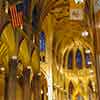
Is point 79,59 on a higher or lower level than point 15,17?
lower

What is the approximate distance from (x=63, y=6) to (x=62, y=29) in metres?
5.75

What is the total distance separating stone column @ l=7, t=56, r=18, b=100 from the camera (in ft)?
53.4

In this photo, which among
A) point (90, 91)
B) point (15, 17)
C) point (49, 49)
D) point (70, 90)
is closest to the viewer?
point (15, 17)

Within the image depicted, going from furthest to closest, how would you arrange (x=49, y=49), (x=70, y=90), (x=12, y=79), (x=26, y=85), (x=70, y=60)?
(x=70, y=90) < (x=70, y=60) < (x=49, y=49) < (x=26, y=85) < (x=12, y=79)

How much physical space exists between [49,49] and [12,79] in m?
13.8

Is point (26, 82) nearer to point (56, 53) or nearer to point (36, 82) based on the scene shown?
point (36, 82)

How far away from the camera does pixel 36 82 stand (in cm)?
2130

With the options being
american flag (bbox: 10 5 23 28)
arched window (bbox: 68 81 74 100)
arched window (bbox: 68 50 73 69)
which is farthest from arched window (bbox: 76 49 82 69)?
american flag (bbox: 10 5 23 28)

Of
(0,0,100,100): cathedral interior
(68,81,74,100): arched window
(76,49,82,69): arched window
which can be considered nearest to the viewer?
(0,0,100,100): cathedral interior

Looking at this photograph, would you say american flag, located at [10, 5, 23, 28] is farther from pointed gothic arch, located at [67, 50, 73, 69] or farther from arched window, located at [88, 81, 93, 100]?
arched window, located at [88, 81, 93, 100]

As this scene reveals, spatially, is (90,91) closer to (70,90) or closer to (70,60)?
(70,90)

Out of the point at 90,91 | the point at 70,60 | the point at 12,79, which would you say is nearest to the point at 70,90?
the point at 90,91

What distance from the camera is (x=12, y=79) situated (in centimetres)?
1666

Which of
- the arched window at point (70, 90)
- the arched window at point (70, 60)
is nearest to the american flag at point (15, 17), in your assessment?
the arched window at point (70, 60)
